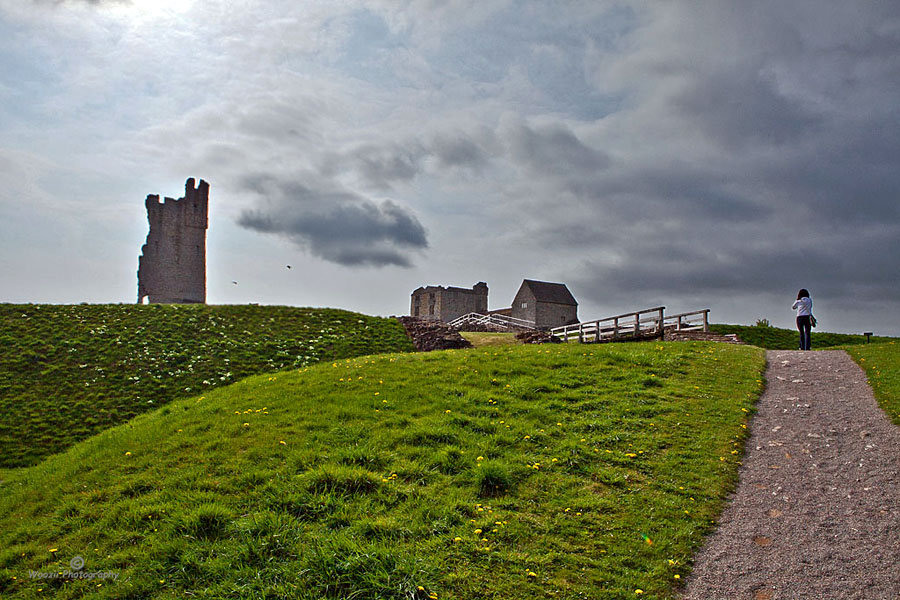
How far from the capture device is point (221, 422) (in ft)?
39.3

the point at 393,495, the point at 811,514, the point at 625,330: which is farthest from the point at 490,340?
the point at 393,495

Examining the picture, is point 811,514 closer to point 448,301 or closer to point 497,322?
point 497,322

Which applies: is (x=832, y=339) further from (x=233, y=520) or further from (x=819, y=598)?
(x=233, y=520)

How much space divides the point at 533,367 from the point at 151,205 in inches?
2204

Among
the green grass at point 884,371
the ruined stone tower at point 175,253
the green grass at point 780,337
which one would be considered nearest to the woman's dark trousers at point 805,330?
the green grass at point 884,371

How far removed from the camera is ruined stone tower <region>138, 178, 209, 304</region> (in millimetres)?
59000

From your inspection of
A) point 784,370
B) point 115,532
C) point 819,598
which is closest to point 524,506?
point 819,598

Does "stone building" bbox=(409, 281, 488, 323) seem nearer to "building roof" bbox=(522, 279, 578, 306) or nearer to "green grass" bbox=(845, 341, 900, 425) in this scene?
"building roof" bbox=(522, 279, 578, 306)

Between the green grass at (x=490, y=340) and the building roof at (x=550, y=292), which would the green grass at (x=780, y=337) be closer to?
the green grass at (x=490, y=340)

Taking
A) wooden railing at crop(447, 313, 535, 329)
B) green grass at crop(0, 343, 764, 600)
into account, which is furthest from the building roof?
green grass at crop(0, 343, 764, 600)

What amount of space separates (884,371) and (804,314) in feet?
23.4

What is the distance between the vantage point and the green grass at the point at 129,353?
62.3 feet

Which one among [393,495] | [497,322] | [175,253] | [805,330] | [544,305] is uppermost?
[175,253]

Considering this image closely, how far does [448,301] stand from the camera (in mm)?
74938
